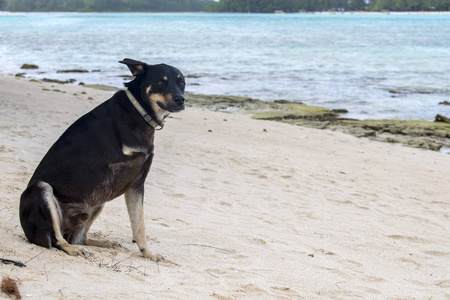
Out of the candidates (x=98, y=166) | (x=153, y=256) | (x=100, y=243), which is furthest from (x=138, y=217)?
(x=98, y=166)

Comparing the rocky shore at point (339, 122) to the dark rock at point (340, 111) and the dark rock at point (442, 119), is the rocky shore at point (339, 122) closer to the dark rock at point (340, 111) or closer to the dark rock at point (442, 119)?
the dark rock at point (340, 111)

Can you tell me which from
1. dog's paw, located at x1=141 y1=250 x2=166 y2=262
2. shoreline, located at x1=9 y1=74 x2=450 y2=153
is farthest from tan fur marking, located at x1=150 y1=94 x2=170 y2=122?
shoreline, located at x1=9 y1=74 x2=450 y2=153

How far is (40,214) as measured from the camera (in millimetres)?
4164

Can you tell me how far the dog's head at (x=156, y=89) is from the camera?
454 cm

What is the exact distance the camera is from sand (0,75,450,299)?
396cm

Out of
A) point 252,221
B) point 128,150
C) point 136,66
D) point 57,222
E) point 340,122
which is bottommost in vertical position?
point 340,122

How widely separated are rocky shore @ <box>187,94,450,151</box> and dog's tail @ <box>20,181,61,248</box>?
34.9 feet

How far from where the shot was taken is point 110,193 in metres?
4.43

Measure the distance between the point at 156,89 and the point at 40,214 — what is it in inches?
52.5

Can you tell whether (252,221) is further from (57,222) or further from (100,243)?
(57,222)

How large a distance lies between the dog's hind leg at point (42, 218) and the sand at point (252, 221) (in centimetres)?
12

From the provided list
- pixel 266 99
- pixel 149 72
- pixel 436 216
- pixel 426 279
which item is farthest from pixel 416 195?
pixel 266 99

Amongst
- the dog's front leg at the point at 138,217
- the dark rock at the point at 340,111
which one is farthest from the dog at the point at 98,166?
the dark rock at the point at 340,111

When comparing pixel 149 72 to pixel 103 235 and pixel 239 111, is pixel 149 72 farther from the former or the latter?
pixel 239 111
